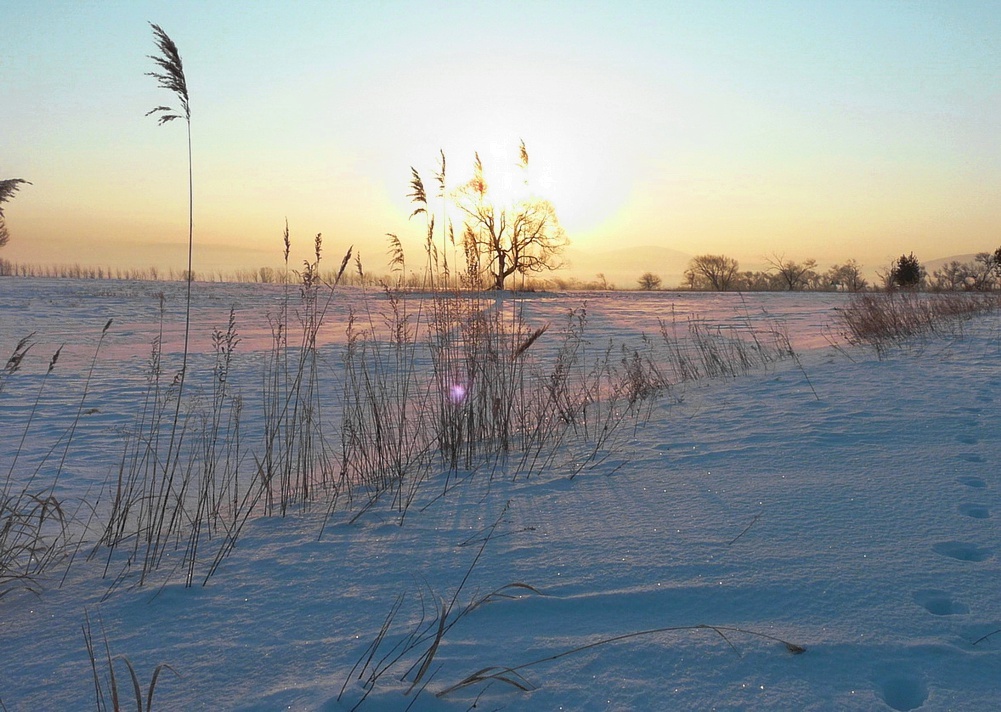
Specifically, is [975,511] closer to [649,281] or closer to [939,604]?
[939,604]

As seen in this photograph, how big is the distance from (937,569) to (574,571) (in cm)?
135

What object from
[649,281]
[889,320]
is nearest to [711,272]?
[649,281]

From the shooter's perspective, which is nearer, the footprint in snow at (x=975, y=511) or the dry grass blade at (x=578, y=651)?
the dry grass blade at (x=578, y=651)

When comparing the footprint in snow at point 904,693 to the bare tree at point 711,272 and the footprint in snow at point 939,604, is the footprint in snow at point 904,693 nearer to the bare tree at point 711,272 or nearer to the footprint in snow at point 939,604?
the footprint in snow at point 939,604

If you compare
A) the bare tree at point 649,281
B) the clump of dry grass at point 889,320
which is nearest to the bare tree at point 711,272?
the bare tree at point 649,281

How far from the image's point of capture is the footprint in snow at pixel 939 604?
2.21 meters

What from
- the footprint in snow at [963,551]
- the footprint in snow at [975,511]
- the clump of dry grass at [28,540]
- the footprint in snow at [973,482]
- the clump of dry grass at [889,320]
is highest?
the clump of dry grass at [889,320]

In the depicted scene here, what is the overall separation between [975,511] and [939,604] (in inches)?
38.2

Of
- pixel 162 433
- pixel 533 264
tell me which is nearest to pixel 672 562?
pixel 162 433

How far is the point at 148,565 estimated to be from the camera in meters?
3.01

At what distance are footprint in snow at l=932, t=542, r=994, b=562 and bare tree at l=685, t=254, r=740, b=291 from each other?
5467 cm

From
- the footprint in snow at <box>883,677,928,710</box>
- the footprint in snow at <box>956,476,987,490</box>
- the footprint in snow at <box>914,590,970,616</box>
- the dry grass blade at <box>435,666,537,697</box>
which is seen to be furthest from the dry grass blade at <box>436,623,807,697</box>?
the footprint in snow at <box>956,476,987,490</box>

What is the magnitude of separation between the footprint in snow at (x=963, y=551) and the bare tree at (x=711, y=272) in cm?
5467

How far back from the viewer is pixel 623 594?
2.43m
